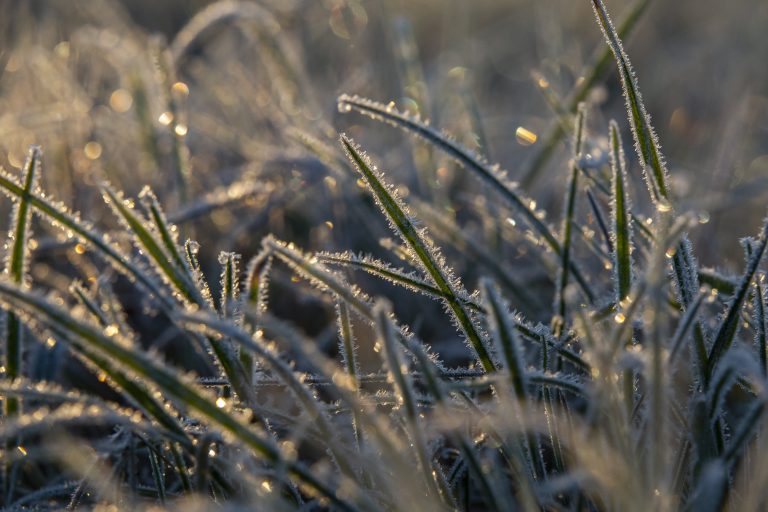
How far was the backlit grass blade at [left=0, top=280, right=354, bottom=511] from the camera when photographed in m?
0.61

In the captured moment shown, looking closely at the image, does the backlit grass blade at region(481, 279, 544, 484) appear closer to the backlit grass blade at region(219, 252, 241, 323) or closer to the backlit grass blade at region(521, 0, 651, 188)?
the backlit grass blade at region(219, 252, 241, 323)

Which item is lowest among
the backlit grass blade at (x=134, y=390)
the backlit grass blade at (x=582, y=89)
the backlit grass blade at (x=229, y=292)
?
the backlit grass blade at (x=134, y=390)

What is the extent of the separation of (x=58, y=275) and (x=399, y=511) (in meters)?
0.81

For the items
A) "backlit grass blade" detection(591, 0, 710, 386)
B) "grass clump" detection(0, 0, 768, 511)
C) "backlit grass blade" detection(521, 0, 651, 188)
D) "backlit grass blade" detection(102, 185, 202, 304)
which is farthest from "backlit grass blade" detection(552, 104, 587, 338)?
"backlit grass blade" detection(102, 185, 202, 304)

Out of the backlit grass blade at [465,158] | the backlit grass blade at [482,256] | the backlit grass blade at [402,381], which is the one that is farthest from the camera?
the backlit grass blade at [482,256]

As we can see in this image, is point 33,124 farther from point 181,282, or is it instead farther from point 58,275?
point 181,282

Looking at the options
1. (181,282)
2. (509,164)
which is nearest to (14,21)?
(509,164)

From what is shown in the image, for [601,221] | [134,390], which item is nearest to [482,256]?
[601,221]

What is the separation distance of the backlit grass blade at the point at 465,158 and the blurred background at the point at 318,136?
124 millimetres

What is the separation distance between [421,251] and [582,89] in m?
0.61

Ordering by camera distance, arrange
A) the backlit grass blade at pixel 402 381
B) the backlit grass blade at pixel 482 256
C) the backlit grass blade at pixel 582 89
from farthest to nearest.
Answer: the backlit grass blade at pixel 582 89 < the backlit grass blade at pixel 482 256 < the backlit grass blade at pixel 402 381

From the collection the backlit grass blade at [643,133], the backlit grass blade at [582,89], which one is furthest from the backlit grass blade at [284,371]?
the backlit grass blade at [582,89]

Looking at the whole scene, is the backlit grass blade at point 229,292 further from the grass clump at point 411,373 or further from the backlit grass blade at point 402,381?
the backlit grass blade at point 402,381

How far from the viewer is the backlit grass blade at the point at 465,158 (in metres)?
0.86
